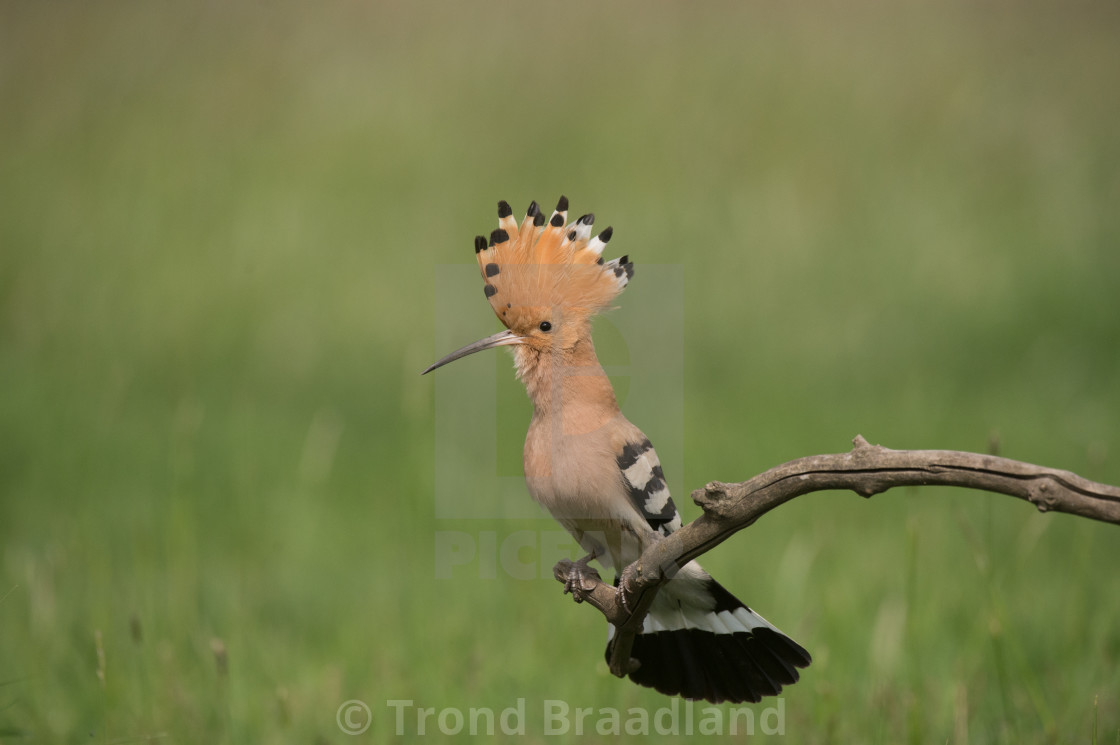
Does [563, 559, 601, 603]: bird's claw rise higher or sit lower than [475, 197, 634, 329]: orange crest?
lower

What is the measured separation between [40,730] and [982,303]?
189 inches

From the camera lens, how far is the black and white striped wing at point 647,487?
2.02 meters

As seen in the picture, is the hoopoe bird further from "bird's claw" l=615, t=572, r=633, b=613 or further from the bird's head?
"bird's claw" l=615, t=572, r=633, b=613

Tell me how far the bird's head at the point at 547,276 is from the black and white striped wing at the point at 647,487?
0.80ft

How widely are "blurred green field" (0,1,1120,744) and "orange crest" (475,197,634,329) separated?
2.85 ft

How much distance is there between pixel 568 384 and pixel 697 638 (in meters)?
0.56

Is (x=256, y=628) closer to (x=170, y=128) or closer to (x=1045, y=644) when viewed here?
(x=1045, y=644)

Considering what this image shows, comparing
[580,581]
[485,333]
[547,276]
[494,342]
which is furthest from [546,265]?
[485,333]

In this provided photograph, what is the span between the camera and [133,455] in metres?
4.61

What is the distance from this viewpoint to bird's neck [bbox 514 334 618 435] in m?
2.06

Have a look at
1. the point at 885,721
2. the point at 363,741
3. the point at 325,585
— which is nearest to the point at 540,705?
the point at 363,741

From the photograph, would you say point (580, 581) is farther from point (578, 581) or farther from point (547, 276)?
point (547, 276)

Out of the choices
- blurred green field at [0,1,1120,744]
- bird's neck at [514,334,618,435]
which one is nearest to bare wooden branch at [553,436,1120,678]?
bird's neck at [514,334,618,435]

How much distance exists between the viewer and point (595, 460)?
198cm
